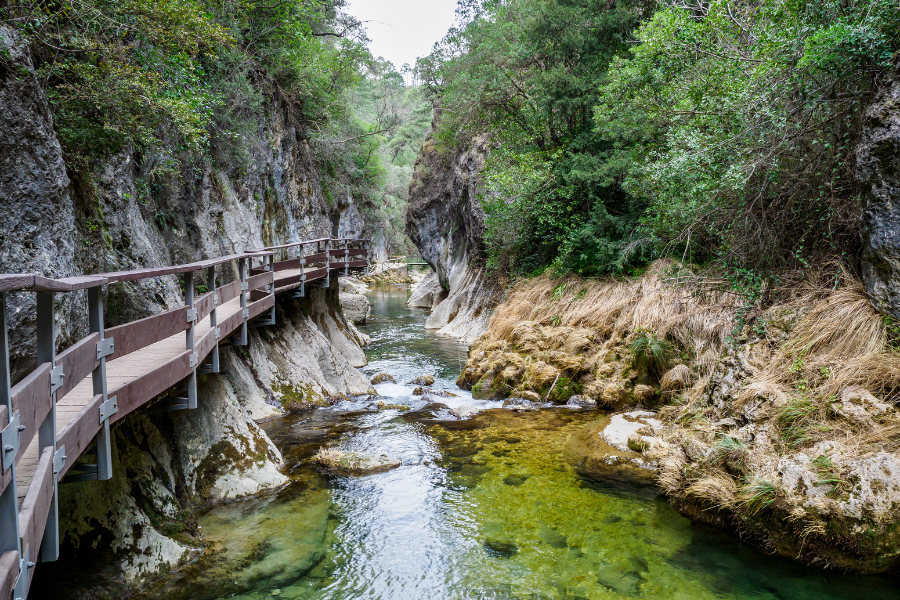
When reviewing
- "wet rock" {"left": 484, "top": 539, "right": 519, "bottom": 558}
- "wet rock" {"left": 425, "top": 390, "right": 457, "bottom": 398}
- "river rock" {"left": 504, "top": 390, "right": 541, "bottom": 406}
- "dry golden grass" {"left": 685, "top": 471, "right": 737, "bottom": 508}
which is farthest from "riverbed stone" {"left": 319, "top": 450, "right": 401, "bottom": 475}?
"river rock" {"left": 504, "top": 390, "right": 541, "bottom": 406}

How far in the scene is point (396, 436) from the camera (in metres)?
8.85

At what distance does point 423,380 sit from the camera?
42.4 ft

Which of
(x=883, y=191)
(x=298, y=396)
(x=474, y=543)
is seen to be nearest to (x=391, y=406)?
(x=298, y=396)

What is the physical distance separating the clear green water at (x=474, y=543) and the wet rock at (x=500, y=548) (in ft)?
0.05

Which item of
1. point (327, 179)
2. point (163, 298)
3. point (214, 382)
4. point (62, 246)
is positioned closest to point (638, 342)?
point (214, 382)

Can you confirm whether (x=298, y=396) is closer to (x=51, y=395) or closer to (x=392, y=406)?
(x=392, y=406)

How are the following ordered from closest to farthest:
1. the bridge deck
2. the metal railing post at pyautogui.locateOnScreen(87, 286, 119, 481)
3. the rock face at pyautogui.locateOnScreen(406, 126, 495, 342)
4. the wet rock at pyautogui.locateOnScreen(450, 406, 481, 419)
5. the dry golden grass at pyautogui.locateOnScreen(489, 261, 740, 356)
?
1. the bridge deck
2. the metal railing post at pyautogui.locateOnScreen(87, 286, 119, 481)
3. the dry golden grass at pyautogui.locateOnScreen(489, 261, 740, 356)
4. the wet rock at pyautogui.locateOnScreen(450, 406, 481, 419)
5. the rock face at pyautogui.locateOnScreen(406, 126, 495, 342)

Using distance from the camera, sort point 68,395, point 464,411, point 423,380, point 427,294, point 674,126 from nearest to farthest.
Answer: point 68,395
point 464,411
point 674,126
point 423,380
point 427,294

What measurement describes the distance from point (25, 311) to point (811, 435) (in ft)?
24.6

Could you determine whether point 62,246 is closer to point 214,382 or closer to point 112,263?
point 112,263

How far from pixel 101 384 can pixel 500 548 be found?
3932 mm

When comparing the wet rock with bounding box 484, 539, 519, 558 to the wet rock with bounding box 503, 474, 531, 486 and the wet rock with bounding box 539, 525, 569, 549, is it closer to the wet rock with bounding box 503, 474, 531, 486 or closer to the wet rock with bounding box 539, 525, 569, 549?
the wet rock with bounding box 539, 525, 569, 549

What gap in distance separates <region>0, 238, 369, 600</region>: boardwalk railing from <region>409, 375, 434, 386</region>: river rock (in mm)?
6582

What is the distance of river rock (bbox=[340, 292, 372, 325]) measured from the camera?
76.4ft
